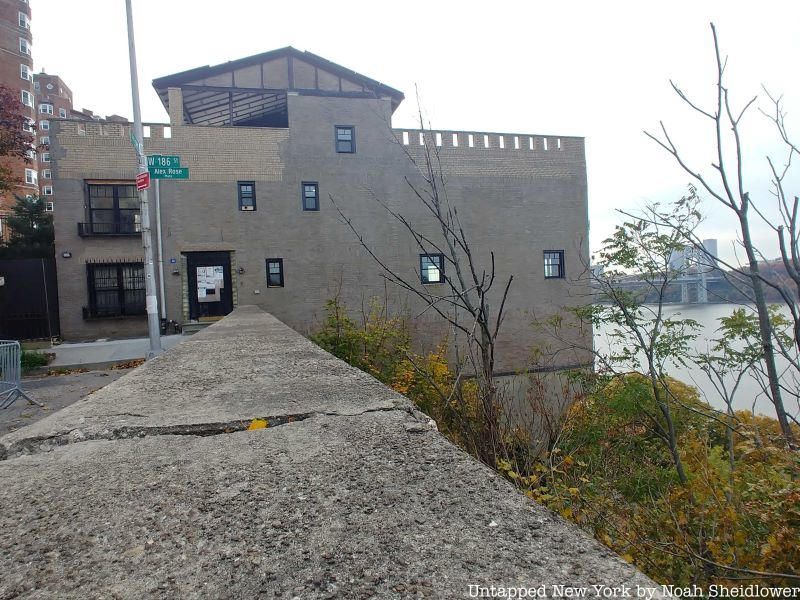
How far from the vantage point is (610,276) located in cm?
956

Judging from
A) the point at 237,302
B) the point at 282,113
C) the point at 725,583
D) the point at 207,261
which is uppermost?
the point at 282,113

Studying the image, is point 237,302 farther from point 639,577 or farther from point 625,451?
point 639,577

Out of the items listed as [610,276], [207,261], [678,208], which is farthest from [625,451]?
[207,261]

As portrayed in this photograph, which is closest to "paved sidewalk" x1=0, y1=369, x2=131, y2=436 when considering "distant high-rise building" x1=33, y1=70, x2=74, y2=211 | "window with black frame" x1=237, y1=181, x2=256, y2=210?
"window with black frame" x1=237, y1=181, x2=256, y2=210

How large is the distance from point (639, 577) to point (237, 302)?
17.5 meters

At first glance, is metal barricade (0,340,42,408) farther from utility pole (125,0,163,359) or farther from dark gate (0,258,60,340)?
dark gate (0,258,60,340)

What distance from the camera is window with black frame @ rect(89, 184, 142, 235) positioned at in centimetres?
1631

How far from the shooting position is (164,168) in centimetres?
903

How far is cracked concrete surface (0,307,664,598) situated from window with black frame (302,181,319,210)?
1643 centimetres

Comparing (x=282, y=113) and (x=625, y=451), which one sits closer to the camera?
(x=625, y=451)

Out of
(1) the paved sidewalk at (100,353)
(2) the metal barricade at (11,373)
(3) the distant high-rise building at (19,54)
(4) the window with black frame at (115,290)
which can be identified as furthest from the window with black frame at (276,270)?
(3) the distant high-rise building at (19,54)

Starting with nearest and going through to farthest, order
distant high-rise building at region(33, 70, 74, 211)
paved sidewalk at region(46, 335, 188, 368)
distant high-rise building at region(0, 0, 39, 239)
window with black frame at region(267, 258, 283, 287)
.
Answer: paved sidewalk at region(46, 335, 188, 368)
window with black frame at region(267, 258, 283, 287)
distant high-rise building at region(0, 0, 39, 239)
distant high-rise building at region(33, 70, 74, 211)

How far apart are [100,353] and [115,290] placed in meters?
5.07

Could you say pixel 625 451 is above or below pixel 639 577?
below
